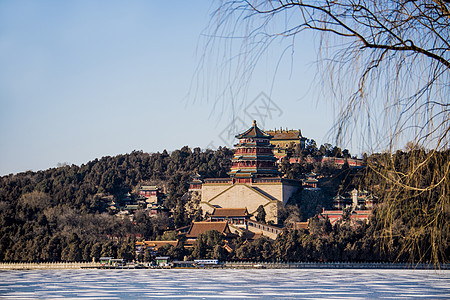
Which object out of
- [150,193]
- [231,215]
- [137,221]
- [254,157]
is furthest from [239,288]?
[150,193]

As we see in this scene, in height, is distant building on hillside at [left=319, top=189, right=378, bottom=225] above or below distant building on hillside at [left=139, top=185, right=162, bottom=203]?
below

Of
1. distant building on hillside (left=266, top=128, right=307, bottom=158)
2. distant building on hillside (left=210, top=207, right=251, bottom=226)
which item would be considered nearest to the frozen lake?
distant building on hillside (left=210, top=207, right=251, bottom=226)

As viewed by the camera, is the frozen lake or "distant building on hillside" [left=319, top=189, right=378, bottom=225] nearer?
the frozen lake

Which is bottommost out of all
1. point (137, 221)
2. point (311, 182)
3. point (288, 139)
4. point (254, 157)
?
point (137, 221)

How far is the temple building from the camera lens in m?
54.6

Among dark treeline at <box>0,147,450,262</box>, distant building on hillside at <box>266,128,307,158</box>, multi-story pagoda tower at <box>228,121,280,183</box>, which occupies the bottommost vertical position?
dark treeline at <box>0,147,450,262</box>

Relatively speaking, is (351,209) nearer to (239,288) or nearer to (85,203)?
(85,203)

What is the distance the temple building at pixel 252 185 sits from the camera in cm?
5456

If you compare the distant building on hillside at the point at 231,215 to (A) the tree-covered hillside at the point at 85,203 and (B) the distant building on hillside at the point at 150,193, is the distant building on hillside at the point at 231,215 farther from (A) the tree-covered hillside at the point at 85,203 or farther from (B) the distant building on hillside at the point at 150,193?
(B) the distant building on hillside at the point at 150,193

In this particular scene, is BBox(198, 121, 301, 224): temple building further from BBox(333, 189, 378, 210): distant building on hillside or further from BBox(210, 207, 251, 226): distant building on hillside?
BBox(333, 189, 378, 210): distant building on hillside

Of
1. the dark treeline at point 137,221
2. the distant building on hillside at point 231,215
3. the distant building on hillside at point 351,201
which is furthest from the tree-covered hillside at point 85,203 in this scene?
the distant building on hillside at point 351,201

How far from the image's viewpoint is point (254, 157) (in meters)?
58.9

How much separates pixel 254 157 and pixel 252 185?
11.8 feet

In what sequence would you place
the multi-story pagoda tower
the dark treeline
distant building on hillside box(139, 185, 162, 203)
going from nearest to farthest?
the dark treeline
the multi-story pagoda tower
distant building on hillside box(139, 185, 162, 203)
